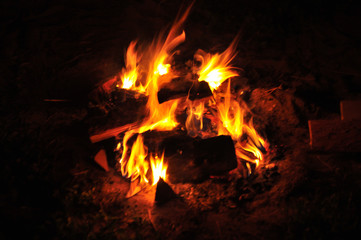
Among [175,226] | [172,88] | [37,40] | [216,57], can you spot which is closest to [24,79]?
[37,40]

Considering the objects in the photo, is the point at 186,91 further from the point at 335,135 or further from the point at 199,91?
the point at 335,135

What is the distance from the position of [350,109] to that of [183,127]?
2259mm

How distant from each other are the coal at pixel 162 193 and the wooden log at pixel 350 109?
253cm

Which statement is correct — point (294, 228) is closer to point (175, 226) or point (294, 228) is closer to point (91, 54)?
point (175, 226)

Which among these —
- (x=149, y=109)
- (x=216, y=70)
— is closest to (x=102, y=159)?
(x=149, y=109)

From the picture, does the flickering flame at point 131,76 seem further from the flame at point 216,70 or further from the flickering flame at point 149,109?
the flame at point 216,70

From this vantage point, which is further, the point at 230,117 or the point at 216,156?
the point at 230,117

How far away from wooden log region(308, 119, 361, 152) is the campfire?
625 mm

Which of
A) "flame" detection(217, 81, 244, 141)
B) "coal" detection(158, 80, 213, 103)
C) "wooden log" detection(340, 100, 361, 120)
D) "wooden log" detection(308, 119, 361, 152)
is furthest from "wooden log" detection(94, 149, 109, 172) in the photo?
"wooden log" detection(340, 100, 361, 120)

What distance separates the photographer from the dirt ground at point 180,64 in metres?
2.48

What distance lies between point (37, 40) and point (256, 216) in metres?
5.01

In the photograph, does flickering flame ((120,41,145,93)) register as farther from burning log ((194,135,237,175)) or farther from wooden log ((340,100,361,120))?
wooden log ((340,100,361,120))

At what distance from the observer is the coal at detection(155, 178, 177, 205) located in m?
2.77

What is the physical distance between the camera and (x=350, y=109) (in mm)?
3234
